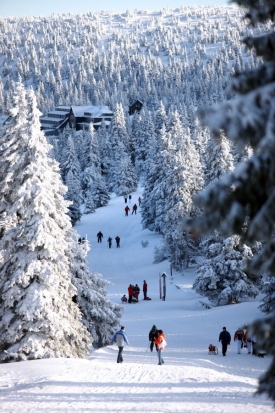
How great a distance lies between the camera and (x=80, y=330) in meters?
16.0

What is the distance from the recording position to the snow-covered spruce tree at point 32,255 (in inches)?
574

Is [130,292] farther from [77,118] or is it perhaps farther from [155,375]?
[77,118]

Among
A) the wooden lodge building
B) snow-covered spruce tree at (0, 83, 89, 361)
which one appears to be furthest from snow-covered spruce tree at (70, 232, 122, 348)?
the wooden lodge building

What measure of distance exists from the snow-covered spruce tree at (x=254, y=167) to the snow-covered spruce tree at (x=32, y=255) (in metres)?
11.7

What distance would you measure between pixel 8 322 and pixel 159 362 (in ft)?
16.2

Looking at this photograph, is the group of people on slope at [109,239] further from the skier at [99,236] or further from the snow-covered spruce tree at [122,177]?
the snow-covered spruce tree at [122,177]

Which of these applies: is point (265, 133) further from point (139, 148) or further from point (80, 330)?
point (139, 148)

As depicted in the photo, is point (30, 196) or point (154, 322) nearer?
point (30, 196)

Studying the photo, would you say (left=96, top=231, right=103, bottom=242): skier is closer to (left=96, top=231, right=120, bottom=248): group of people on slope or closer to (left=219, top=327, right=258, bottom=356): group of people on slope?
(left=96, top=231, right=120, bottom=248): group of people on slope

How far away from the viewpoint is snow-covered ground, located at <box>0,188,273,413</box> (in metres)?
10.8

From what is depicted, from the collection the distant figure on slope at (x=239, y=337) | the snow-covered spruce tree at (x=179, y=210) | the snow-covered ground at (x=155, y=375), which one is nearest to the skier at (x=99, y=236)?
the snow-covered spruce tree at (x=179, y=210)

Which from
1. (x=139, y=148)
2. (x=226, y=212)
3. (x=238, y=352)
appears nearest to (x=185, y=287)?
(x=238, y=352)

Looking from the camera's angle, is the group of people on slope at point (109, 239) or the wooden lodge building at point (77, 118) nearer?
the group of people on slope at point (109, 239)

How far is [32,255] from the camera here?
15.0m
